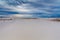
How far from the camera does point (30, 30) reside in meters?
1.01

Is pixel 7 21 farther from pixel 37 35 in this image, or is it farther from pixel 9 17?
pixel 37 35

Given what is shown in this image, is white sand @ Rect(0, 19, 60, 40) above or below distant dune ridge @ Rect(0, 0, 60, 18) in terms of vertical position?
below

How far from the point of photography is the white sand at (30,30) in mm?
996

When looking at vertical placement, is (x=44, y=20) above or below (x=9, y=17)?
below

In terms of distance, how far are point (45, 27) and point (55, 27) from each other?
12 cm

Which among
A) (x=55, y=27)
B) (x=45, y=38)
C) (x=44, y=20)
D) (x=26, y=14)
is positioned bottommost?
(x=45, y=38)

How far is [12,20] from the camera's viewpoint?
1.01 m

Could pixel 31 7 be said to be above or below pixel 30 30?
above

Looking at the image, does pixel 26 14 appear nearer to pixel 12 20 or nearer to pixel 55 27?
pixel 12 20

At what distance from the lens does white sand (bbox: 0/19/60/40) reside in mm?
996

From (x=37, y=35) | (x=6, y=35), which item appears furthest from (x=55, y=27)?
(x=6, y=35)

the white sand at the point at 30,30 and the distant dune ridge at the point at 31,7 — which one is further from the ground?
the distant dune ridge at the point at 31,7

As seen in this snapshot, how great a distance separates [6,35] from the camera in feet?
3.30

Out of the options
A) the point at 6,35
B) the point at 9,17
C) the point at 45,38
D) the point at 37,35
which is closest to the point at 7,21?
the point at 9,17
